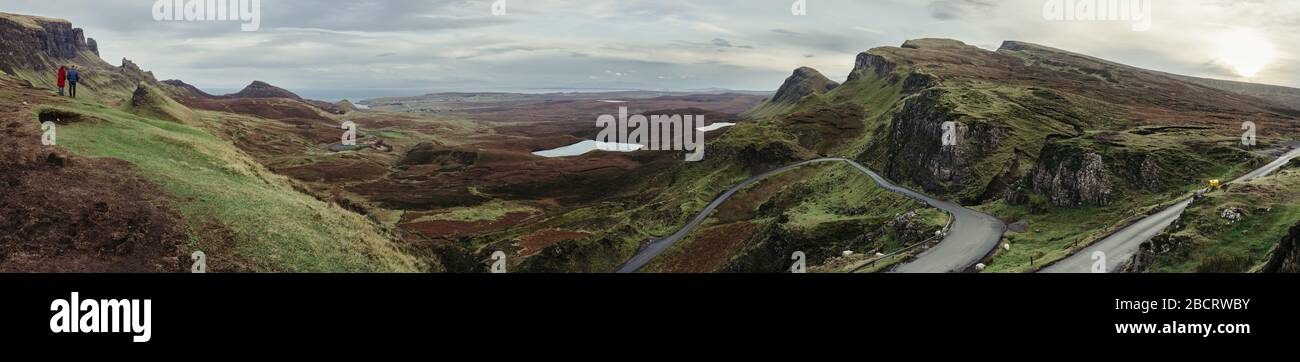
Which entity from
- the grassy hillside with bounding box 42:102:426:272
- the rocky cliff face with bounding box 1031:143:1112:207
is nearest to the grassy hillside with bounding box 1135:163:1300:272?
the rocky cliff face with bounding box 1031:143:1112:207

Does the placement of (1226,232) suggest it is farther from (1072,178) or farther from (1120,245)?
(1072,178)

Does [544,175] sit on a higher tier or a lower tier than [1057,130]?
lower

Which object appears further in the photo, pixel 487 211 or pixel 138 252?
pixel 487 211

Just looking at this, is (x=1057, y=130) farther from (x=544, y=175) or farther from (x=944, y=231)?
(x=544, y=175)

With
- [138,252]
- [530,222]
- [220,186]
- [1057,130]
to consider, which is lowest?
[530,222]

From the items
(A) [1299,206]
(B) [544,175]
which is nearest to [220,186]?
(A) [1299,206]

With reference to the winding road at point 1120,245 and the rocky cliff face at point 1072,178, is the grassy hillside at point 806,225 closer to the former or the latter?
the rocky cliff face at point 1072,178
